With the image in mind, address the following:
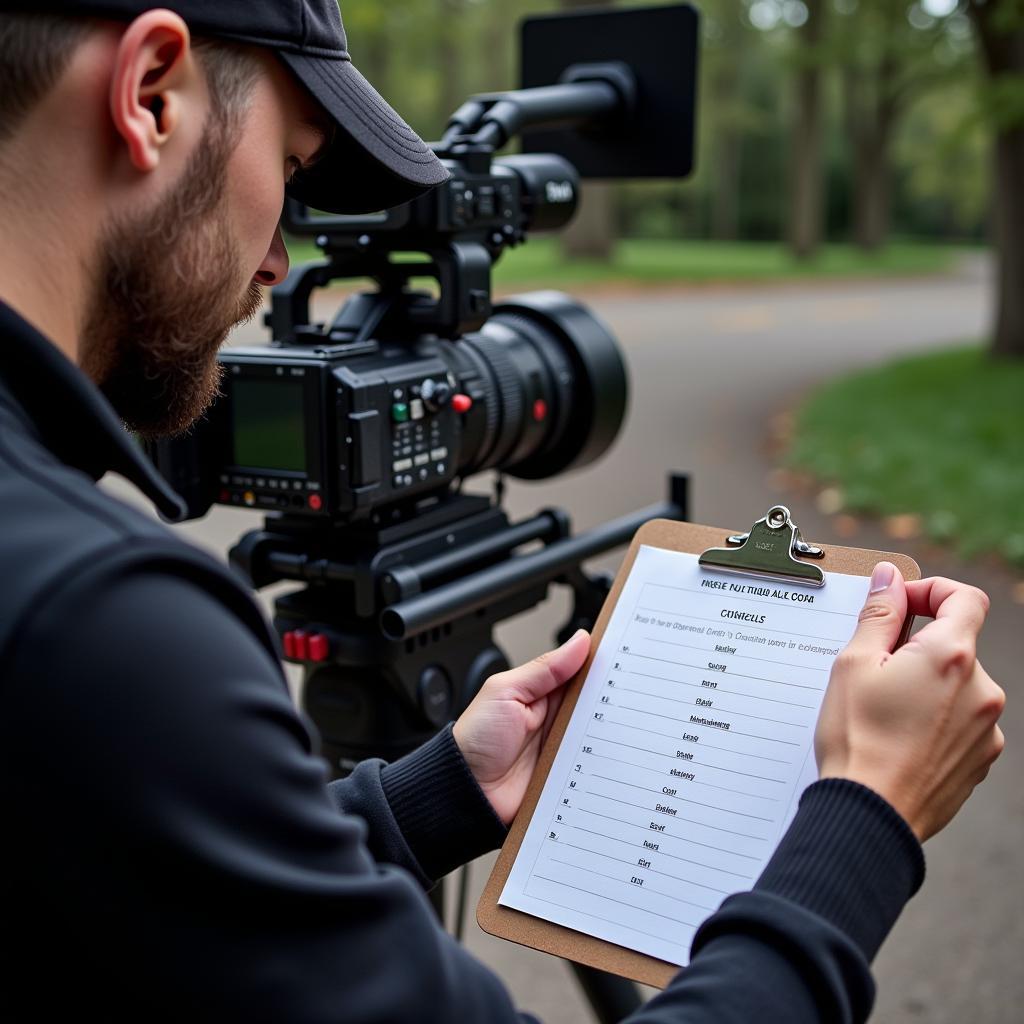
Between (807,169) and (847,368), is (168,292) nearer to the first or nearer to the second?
(847,368)

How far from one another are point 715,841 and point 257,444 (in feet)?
3.58

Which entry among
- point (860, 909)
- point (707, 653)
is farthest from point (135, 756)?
point (707, 653)

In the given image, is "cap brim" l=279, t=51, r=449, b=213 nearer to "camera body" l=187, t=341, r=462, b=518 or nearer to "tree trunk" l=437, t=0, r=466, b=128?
"camera body" l=187, t=341, r=462, b=518

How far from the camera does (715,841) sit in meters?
1.25

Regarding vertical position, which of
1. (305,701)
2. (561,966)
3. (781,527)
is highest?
(781,527)

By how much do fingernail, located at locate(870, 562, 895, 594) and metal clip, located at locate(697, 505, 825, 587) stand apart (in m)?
0.06

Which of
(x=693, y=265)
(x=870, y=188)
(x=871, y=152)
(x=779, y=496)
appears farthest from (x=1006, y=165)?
(x=871, y=152)

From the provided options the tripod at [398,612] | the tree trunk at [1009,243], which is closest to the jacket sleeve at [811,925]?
the tripod at [398,612]

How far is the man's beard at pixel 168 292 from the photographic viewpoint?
1.04 meters

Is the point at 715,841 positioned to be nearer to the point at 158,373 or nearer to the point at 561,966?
the point at 158,373

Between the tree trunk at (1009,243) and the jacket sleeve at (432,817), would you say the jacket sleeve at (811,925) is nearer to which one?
the jacket sleeve at (432,817)

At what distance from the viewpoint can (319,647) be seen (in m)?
2.17

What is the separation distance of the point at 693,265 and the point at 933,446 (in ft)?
55.7

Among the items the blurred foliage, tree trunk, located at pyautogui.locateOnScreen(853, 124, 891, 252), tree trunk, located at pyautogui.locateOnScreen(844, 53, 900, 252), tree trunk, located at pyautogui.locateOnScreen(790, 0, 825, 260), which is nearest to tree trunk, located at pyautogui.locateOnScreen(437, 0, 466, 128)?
the blurred foliage
